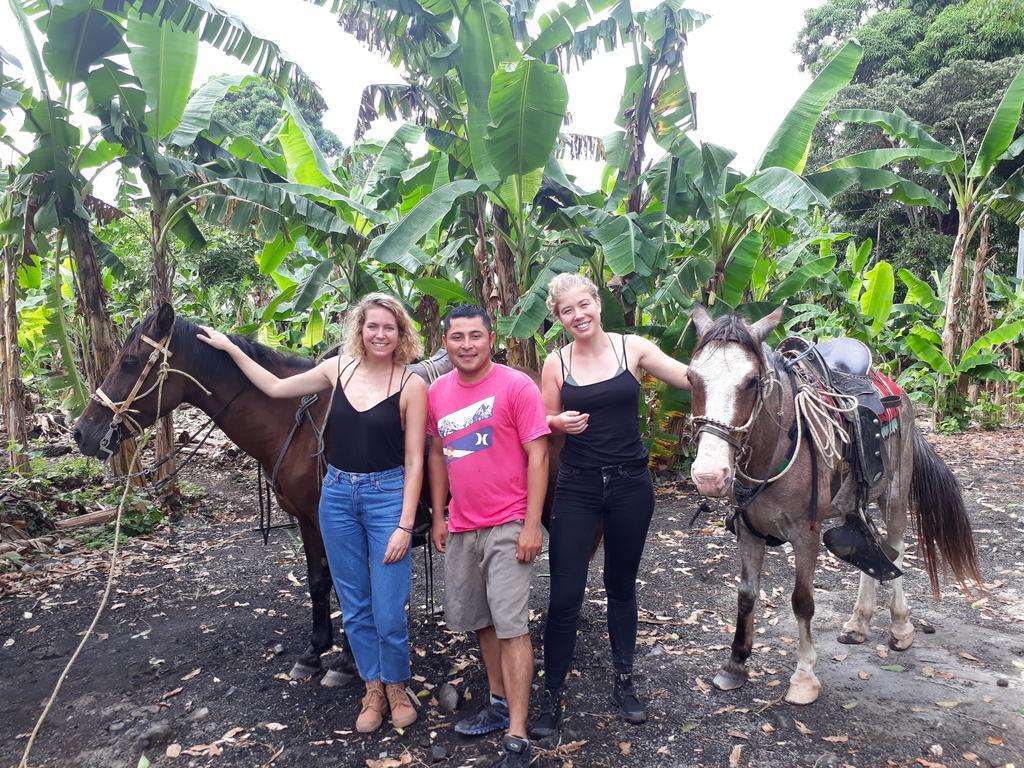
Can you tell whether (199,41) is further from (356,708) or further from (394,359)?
(356,708)

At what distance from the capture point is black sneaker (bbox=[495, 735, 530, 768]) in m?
2.46

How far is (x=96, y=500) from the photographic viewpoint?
21.2ft

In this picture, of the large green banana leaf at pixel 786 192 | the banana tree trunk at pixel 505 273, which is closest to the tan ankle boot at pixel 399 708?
the banana tree trunk at pixel 505 273

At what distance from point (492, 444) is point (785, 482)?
4.54 ft

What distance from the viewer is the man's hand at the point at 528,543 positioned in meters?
2.49

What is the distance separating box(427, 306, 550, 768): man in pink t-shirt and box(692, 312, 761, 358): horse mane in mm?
758

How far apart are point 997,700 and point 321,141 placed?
Result: 32.0 metres

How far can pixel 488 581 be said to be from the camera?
8.35 feet

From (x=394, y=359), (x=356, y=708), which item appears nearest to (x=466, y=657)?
(x=356, y=708)

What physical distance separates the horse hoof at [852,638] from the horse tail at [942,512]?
0.52 m

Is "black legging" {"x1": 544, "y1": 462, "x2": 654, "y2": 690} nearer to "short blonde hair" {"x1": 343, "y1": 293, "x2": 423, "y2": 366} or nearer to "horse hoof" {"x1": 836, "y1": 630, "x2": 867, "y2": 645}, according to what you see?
"short blonde hair" {"x1": 343, "y1": 293, "x2": 423, "y2": 366}

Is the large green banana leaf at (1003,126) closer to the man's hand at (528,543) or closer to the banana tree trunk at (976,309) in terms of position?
the banana tree trunk at (976,309)

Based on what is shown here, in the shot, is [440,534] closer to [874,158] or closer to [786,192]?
[786,192]

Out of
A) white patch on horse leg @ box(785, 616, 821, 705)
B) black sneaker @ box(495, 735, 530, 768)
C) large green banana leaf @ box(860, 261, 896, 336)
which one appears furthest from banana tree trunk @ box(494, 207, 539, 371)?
large green banana leaf @ box(860, 261, 896, 336)
